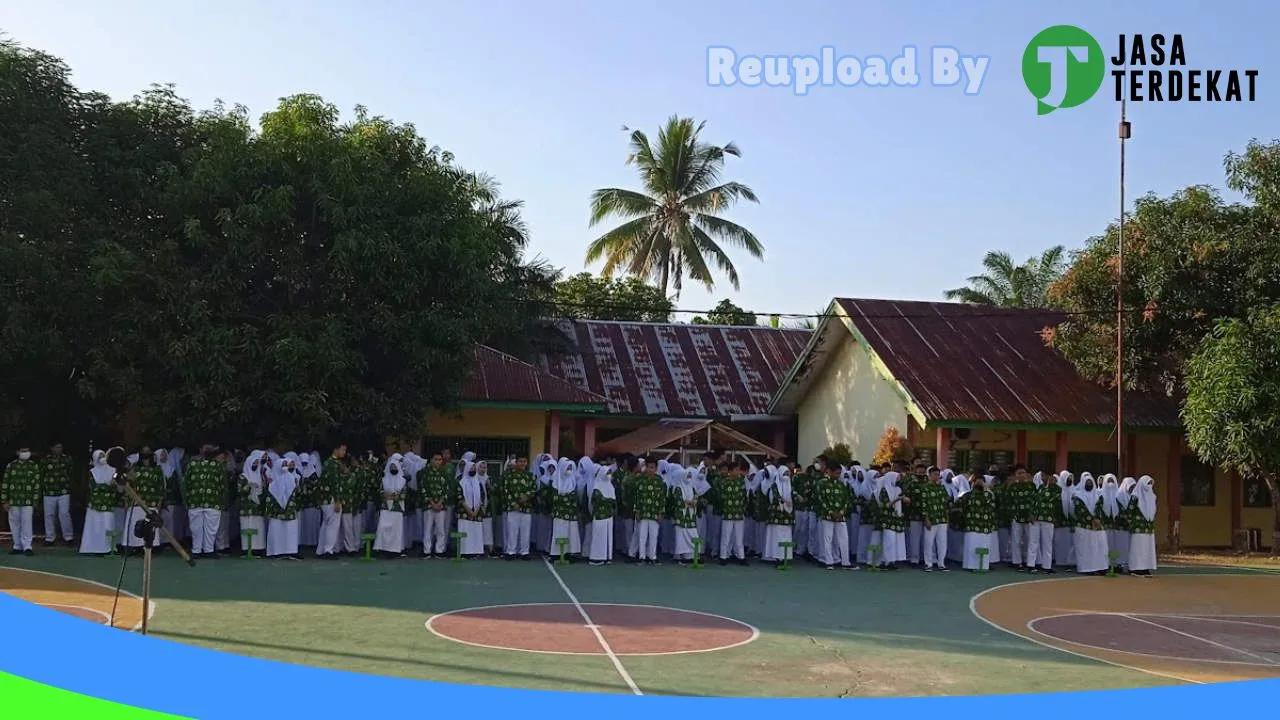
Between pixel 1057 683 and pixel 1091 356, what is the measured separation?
14.4m

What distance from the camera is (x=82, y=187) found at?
16.3 meters

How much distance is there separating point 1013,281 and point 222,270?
33762 mm

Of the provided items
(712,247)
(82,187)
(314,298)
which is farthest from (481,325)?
(712,247)

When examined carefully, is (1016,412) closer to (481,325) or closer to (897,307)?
(897,307)

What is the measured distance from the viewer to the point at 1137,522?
16203 millimetres

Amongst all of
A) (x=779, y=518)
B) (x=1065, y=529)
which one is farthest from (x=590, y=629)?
(x=1065, y=529)

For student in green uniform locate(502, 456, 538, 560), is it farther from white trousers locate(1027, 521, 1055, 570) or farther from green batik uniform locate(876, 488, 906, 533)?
white trousers locate(1027, 521, 1055, 570)

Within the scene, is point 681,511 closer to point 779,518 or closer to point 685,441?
point 779,518

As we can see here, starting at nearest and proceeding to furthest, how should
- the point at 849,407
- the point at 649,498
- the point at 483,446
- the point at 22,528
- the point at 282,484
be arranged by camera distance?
1. the point at 22,528
2. the point at 282,484
3. the point at 649,498
4. the point at 483,446
5. the point at 849,407

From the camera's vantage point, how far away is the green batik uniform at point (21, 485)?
1478cm

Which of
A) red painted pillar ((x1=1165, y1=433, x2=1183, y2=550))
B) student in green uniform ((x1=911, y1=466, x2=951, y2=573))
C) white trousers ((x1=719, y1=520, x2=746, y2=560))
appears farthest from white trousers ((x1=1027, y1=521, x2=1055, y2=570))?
red painted pillar ((x1=1165, y1=433, x2=1183, y2=550))

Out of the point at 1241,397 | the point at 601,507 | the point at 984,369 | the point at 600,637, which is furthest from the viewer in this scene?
the point at 984,369

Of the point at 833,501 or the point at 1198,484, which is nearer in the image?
the point at 833,501

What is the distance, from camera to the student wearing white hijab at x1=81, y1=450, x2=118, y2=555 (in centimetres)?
1461
